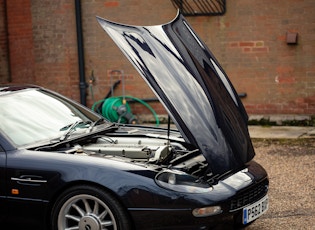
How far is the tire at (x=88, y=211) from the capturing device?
4680 millimetres

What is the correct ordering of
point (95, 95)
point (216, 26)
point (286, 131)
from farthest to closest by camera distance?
1. point (95, 95)
2. point (216, 26)
3. point (286, 131)

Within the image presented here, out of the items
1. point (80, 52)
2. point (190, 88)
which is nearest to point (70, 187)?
point (190, 88)

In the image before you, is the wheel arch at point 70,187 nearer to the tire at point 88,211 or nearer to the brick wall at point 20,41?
the tire at point 88,211

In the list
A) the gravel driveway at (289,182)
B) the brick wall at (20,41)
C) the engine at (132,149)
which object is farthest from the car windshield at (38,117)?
the brick wall at (20,41)

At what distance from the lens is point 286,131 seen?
10531mm

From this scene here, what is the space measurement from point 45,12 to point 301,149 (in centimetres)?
560

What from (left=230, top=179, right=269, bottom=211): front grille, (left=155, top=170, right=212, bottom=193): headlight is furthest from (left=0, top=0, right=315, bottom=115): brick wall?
(left=155, top=170, right=212, bottom=193): headlight

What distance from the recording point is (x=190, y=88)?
207 inches

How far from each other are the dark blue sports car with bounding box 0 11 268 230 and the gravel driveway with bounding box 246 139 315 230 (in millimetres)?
643

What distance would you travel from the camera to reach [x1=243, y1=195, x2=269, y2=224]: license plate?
4964mm

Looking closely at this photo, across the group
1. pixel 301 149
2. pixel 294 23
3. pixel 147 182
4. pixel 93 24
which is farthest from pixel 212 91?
pixel 93 24

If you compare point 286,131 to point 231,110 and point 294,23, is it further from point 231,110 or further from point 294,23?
point 231,110

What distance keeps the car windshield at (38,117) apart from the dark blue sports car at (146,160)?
1cm

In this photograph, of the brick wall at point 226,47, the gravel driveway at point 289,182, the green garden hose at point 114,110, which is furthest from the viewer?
the green garden hose at point 114,110
